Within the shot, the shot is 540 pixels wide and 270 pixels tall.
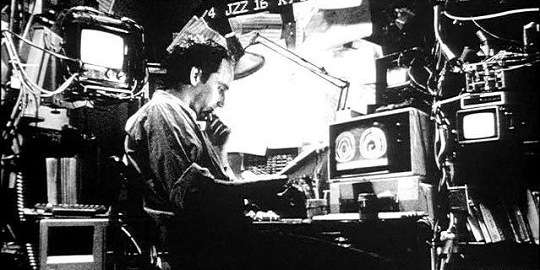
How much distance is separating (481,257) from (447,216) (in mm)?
332

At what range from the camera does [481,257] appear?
356 cm

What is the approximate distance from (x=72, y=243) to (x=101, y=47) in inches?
65.3

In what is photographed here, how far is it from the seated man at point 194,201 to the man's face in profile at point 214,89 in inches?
13.0

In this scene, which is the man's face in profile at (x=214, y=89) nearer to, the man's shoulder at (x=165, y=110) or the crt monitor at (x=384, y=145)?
the man's shoulder at (x=165, y=110)

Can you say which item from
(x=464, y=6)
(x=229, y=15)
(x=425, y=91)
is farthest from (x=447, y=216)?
(x=229, y=15)

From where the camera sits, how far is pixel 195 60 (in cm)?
499

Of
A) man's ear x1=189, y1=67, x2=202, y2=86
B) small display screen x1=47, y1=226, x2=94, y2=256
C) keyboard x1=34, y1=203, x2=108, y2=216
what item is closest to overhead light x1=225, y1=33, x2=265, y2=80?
man's ear x1=189, y1=67, x2=202, y2=86

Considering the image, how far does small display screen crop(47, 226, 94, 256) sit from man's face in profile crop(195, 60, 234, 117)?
1468mm

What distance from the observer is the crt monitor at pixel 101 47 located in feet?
14.9

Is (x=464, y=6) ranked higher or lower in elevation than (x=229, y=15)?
lower

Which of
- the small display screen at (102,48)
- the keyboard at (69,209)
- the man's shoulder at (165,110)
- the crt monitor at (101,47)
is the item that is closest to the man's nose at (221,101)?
the man's shoulder at (165,110)

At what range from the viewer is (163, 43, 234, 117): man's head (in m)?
4.96

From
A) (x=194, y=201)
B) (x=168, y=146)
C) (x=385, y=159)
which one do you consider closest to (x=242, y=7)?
(x=168, y=146)

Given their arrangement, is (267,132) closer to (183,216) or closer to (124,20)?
(183,216)
